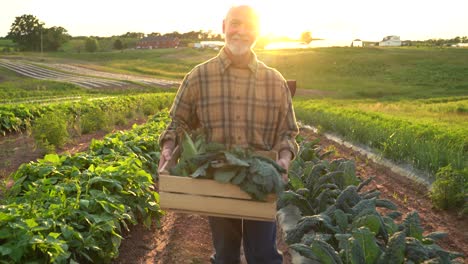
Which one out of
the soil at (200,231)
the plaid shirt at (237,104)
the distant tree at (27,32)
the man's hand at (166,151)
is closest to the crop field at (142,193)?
the soil at (200,231)

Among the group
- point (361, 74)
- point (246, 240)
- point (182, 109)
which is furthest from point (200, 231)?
point (361, 74)

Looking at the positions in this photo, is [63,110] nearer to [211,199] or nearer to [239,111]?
[239,111]

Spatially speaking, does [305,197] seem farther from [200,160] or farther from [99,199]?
[200,160]

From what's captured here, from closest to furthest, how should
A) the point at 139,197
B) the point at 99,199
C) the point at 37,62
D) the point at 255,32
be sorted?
the point at 255,32
the point at 99,199
the point at 139,197
the point at 37,62

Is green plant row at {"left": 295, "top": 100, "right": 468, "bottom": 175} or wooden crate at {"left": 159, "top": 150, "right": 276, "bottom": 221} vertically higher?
wooden crate at {"left": 159, "top": 150, "right": 276, "bottom": 221}

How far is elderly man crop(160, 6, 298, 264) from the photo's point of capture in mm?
2806

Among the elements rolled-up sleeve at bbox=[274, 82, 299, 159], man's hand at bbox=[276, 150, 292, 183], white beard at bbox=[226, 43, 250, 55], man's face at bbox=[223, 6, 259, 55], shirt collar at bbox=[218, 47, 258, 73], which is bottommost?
man's hand at bbox=[276, 150, 292, 183]

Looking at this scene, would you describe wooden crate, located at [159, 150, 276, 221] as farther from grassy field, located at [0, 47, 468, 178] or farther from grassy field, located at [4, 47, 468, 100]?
grassy field, located at [4, 47, 468, 100]

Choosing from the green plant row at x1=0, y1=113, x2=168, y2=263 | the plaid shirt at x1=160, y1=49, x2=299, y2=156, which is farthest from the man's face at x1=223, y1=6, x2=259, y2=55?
the green plant row at x1=0, y1=113, x2=168, y2=263

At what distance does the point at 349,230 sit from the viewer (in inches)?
129

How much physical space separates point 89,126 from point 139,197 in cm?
776

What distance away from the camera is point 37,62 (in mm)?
61031

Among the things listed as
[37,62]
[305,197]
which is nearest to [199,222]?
[305,197]

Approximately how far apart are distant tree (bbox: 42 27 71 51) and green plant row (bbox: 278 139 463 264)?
82.5 metres
